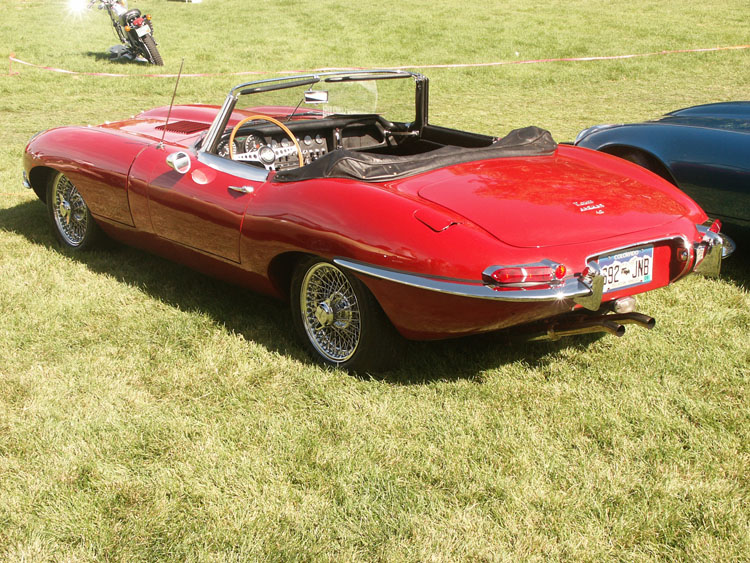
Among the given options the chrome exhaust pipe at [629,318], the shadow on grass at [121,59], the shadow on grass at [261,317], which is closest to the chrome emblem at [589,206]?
the chrome exhaust pipe at [629,318]

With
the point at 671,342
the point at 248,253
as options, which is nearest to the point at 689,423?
the point at 671,342

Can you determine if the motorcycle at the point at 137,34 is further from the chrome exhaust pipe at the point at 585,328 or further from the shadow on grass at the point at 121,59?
the chrome exhaust pipe at the point at 585,328

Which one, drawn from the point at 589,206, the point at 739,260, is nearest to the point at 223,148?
the point at 589,206

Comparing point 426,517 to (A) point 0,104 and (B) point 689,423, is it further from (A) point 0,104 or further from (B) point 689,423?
(A) point 0,104

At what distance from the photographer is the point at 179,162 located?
4086mm

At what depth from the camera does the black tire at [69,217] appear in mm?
5035

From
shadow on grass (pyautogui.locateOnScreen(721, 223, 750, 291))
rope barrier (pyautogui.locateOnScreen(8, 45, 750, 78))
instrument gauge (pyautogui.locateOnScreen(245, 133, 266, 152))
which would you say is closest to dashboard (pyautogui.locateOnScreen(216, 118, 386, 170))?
instrument gauge (pyautogui.locateOnScreen(245, 133, 266, 152))

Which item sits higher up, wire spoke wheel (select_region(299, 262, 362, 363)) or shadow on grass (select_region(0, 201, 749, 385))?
wire spoke wheel (select_region(299, 262, 362, 363))

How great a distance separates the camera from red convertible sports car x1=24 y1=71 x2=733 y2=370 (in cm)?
303

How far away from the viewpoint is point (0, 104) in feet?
38.7

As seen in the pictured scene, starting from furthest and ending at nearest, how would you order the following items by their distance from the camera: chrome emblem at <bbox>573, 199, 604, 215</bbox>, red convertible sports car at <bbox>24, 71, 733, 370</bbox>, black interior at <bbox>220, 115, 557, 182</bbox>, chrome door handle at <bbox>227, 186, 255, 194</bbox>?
chrome door handle at <bbox>227, 186, 255, 194</bbox> → black interior at <bbox>220, 115, 557, 182</bbox> → chrome emblem at <bbox>573, 199, 604, 215</bbox> → red convertible sports car at <bbox>24, 71, 733, 370</bbox>

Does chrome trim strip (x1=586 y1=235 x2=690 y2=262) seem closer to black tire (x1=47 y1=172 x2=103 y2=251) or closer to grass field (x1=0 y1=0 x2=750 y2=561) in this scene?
grass field (x1=0 y1=0 x2=750 y2=561)

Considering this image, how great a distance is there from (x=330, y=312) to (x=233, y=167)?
107 centimetres

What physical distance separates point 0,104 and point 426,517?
1166 cm
